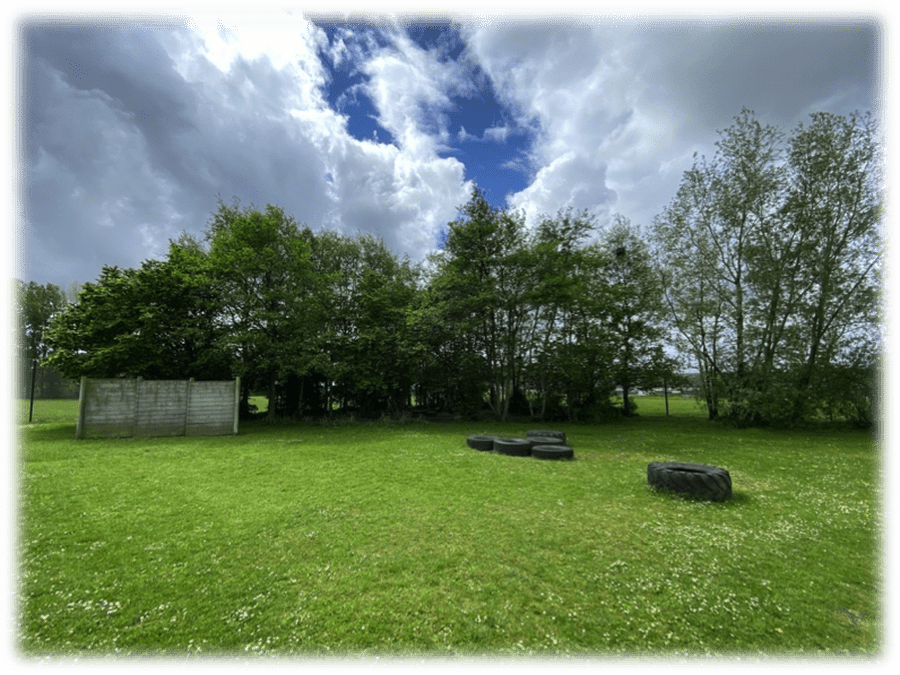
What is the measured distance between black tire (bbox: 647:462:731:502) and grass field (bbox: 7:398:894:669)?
0.30 meters

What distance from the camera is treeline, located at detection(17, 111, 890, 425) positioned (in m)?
16.3

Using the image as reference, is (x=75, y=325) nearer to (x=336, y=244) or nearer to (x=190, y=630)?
(x=336, y=244)

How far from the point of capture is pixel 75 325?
1498 centimetres

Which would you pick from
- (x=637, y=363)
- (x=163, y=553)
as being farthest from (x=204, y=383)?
(x=637, y=363)

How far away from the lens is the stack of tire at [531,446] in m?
10.2

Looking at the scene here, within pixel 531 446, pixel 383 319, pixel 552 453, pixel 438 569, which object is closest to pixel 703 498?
pixel 552 453

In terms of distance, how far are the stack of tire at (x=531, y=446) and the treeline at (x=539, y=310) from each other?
779 centimetres

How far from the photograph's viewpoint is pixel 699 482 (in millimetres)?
6445

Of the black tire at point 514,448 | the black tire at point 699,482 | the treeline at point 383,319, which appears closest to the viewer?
the black tire at point 699,482

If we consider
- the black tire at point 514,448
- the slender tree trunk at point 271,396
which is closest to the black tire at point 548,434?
the black tire at point 514,448

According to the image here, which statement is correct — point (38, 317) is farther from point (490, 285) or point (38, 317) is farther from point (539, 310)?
point (539, 310)

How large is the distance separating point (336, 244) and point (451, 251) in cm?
893

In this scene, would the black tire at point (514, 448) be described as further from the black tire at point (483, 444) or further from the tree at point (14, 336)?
the tree at point (14, 336)

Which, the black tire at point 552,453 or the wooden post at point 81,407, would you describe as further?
the wooden post at point 81,407
